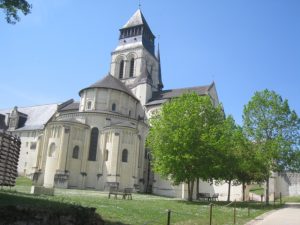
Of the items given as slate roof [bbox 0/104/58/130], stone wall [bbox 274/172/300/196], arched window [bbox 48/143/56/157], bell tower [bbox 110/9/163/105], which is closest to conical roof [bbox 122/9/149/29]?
bell tower [bbox 110/9/163/105]

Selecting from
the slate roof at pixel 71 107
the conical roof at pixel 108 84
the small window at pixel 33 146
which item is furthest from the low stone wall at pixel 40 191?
the small window at pixel 33 146

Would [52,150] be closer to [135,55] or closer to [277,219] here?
[135,55]

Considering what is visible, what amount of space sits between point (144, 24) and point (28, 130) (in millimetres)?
31541

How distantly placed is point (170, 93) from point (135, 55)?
41.9ft

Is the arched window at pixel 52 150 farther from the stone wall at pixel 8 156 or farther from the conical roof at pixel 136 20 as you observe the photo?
the conical roof at pixel 136 20

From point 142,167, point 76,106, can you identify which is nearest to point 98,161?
point 142,167

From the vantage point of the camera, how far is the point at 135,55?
67312 mm

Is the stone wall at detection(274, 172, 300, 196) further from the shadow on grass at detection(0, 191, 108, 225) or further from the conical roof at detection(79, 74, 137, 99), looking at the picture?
the shadow on grass at detection(0, 191, 108, 225)

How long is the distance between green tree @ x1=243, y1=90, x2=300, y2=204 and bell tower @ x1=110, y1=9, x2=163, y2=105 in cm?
3034

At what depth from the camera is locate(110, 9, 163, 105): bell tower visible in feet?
218

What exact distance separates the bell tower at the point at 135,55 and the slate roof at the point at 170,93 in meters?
2.58

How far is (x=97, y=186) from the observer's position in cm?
4447

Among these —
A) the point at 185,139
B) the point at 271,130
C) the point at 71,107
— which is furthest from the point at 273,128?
the point at 71,107

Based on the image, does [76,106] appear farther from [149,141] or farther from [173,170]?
[173,170]
